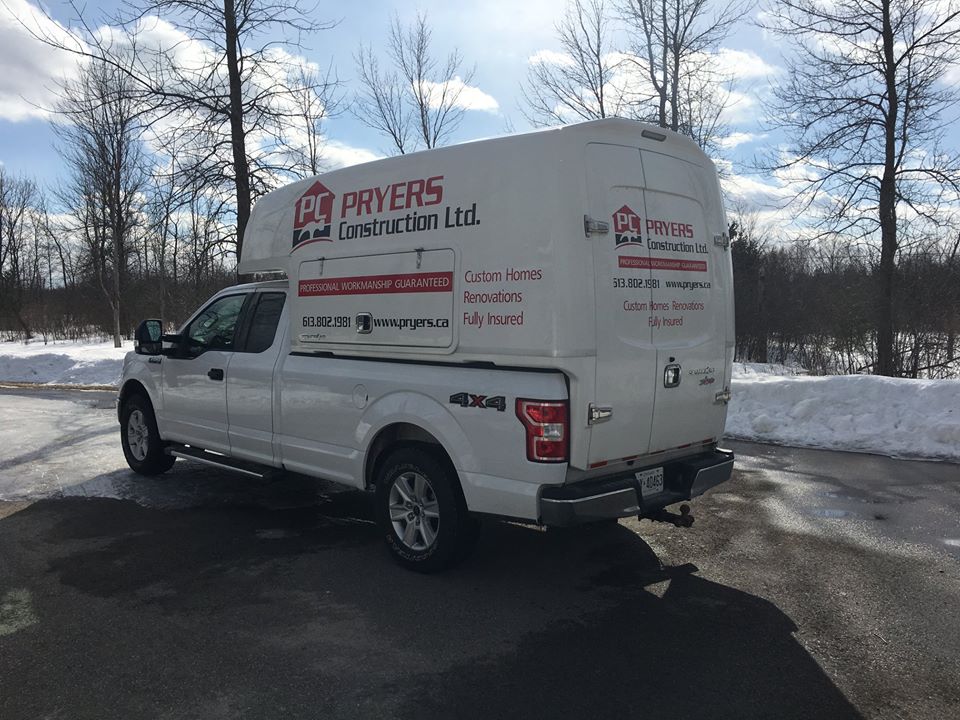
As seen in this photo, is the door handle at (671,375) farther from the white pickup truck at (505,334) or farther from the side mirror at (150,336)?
the side mirror at (150,336)

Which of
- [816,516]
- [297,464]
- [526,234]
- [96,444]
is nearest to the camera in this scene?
[526,234]

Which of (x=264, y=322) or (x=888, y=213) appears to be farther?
(x=888, y=213)

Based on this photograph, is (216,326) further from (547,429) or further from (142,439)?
(547,429)

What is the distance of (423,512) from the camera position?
475 cm

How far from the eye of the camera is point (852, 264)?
1702cm

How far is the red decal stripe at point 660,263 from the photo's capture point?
4.34 metres

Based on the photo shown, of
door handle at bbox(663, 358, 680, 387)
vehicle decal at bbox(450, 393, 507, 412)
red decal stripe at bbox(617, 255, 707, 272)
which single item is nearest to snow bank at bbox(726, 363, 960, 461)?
red decal stripe at bbox(617, 255, 707, 272)

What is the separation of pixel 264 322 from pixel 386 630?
3146 millimetres

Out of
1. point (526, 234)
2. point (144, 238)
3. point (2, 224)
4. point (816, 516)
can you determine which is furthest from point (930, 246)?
point (2, 224)

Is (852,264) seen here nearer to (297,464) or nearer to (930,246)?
(930,246)

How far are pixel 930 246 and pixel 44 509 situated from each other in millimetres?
16522

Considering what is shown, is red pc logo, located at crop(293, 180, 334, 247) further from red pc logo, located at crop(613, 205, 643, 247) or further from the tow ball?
the tow ball

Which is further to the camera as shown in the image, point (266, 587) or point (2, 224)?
point (2, 224)

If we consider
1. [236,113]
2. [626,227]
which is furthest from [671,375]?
[236,113]
